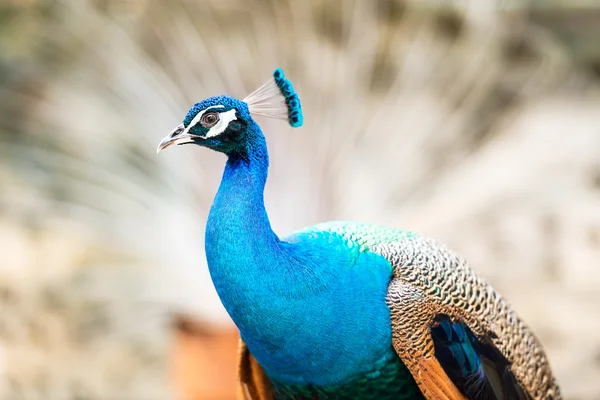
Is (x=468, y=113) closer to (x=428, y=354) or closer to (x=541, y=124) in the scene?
(x=541, y=124)

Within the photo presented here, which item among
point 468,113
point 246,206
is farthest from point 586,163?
point 246,206

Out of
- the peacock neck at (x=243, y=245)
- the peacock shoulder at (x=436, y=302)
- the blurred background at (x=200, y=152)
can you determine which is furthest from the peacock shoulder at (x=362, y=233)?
the blurred background at (x=200, y=152)

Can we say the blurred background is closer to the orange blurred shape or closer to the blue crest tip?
the orange blurred shape

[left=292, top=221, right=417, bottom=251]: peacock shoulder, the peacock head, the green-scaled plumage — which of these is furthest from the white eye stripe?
the green-scaled plumage

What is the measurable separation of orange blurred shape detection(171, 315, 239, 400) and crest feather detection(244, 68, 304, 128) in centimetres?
123

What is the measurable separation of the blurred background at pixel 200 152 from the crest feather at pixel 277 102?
1519mm

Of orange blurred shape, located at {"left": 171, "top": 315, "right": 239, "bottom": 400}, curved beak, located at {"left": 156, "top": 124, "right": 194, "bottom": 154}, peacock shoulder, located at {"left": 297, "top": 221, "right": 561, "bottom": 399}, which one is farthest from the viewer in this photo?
orange blurred shape, located at {"left": 171, "top": 315, "right": 239, "bottom": 400}

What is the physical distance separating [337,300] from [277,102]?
277mm

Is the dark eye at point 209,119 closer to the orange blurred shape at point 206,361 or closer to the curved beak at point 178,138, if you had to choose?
the curved beak at point 178,138

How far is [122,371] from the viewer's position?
2619mm

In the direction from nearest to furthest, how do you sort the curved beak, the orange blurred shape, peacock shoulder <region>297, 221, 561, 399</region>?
the curved beak
peacock shoulder <region>297, 221, 561, 399</region>
the orange blurred shape

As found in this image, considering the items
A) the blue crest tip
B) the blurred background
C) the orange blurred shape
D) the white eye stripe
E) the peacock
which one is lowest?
the peacock

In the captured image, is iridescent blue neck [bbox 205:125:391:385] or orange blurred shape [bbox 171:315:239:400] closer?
iridescent blue neck [bbox 205:125:391:385]

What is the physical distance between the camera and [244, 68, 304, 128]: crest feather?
0.96m
